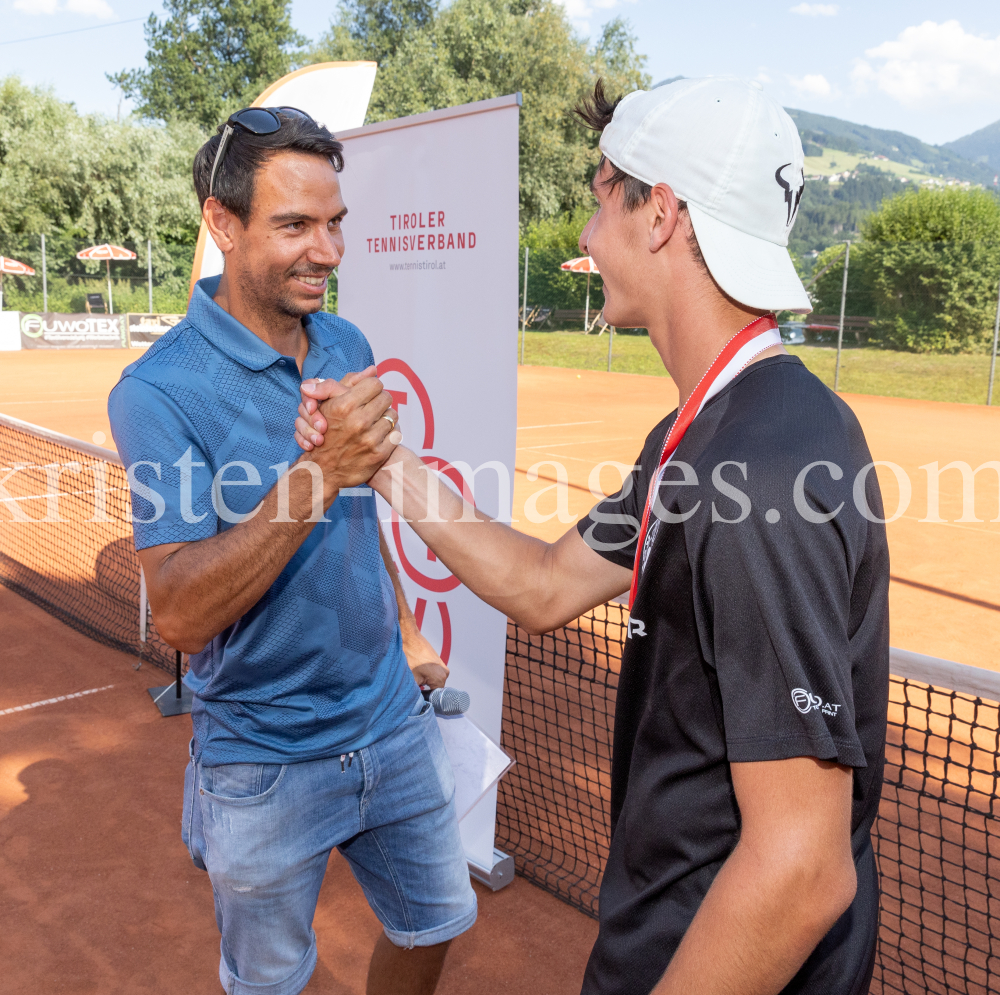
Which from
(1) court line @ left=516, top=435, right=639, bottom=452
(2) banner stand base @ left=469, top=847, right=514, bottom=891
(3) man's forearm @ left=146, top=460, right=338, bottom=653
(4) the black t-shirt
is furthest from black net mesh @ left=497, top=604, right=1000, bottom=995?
(1) court line @ left=516, top=435, right=639, bottom=452

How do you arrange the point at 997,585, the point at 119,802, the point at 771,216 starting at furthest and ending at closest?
1. the point at 997,585
2. the point at 119,802
3. the point at 771,216

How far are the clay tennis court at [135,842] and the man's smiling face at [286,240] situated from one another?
244 centimetres

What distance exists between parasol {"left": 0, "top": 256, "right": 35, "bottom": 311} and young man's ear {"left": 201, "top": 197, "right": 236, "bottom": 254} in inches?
1207

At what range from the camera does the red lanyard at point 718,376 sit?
1.50 meters

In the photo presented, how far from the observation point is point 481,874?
12.8ft

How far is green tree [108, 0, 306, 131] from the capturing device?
163 feet

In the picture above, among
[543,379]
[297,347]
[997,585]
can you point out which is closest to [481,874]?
[297,347]

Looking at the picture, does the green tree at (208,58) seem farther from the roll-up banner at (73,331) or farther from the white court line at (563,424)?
the white court line at (563,424)

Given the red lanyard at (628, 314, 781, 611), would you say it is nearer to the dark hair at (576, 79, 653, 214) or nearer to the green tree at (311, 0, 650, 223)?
the dark hair at (576, 79, 653, 214)

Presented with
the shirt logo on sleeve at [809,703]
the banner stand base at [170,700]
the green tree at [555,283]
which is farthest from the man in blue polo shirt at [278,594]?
the green tree at [555,283]

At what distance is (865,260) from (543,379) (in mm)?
8812

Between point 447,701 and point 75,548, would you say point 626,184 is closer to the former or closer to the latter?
point 447,701

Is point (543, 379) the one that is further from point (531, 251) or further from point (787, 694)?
point (787, 694)

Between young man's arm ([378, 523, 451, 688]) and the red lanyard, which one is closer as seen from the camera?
the red lanyard
